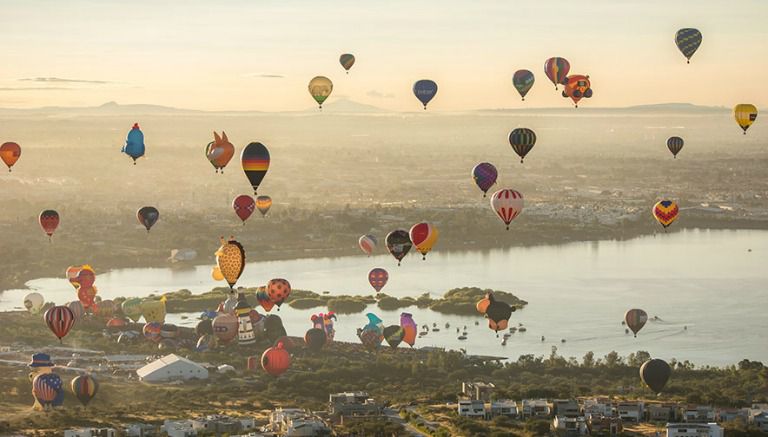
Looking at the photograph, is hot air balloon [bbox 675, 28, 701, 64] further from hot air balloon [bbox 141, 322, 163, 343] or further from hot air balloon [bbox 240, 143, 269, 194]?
hot air balloon [bbox 141, 322, 163, 343]

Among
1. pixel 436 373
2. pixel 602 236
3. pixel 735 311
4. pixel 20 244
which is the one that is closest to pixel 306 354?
pixel 436 373

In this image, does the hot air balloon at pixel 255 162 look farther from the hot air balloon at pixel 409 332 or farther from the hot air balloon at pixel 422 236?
the hot air balloon at pixel 409 332

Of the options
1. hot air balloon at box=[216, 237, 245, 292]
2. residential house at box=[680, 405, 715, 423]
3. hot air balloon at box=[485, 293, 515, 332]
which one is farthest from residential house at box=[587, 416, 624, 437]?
hot air balloon at box=[485, 293, 515, 332]

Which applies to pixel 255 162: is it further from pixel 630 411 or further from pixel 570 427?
pixel 570 427

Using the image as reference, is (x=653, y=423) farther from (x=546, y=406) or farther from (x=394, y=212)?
(x=394, y=212)

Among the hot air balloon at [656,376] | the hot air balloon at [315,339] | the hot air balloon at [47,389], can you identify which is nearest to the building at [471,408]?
the hot air balloon at [656,376]
